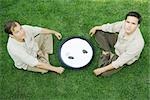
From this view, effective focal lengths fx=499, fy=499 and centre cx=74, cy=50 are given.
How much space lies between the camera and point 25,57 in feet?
16.6

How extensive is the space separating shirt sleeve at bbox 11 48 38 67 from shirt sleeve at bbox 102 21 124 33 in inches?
33.0

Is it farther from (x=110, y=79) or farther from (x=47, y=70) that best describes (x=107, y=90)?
(x=47, y=70)

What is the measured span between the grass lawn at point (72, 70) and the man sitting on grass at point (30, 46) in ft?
0.35

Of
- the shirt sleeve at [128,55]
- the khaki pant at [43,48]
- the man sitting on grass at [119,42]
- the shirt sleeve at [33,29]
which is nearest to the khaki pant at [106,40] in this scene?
the man sitting on grass at [119,42]

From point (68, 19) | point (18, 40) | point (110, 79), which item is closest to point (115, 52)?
point (110, 79)

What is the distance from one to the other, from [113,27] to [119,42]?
0.18 m

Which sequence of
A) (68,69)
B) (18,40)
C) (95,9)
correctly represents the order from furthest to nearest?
(95,9)
(68,69)
(18,40)

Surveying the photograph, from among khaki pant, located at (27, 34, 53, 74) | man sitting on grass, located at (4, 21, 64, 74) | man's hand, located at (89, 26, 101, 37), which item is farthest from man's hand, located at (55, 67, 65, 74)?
man's hand, located at (89, 26, 101, 37)

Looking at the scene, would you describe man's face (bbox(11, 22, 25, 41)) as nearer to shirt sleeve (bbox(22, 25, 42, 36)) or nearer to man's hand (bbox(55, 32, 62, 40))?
shirt sleeve (bbox(22, 25, 42, 36))

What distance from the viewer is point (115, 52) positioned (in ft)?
17.8

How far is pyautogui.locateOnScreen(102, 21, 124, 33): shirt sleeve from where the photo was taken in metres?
5.24

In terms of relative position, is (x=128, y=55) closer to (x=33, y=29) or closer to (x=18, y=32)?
(x=33, y=29)

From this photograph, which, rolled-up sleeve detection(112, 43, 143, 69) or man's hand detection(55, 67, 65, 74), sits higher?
rolled-up sleeve detection(112, 43, 143, 69)

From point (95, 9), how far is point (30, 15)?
2.48 ft
